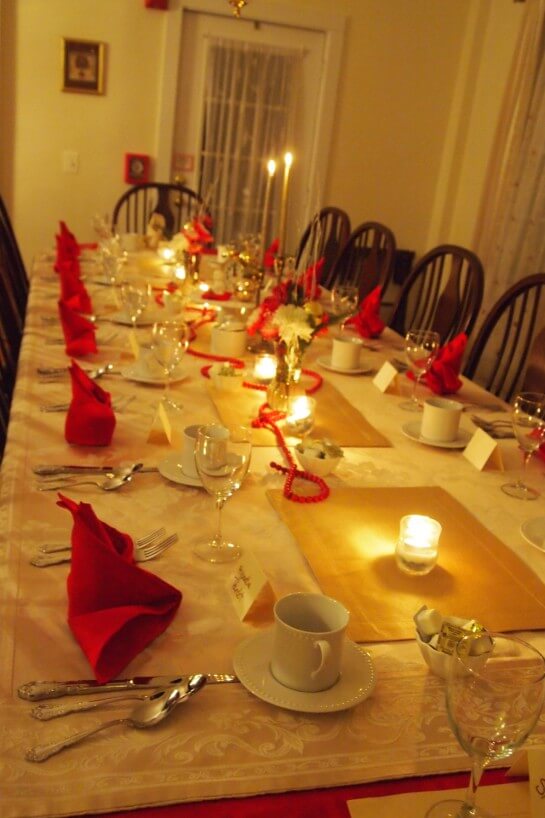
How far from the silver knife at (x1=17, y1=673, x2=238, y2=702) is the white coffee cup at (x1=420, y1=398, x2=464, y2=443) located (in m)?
0.92

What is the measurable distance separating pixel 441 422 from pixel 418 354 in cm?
28

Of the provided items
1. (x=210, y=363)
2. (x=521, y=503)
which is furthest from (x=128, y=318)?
(x=521, y=503)

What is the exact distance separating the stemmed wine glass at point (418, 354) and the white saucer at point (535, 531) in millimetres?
584

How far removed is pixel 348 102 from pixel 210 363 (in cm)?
310

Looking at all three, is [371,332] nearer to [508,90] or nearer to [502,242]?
[502,242]

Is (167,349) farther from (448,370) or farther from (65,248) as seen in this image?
(65,248)

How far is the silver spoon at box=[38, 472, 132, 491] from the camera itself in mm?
1285

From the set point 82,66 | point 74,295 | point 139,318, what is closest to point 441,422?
point 139,318

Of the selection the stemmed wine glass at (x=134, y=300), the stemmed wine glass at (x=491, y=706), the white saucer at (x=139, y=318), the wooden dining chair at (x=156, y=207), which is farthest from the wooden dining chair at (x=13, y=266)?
the stemmed wine glass at (x=491, y=706)

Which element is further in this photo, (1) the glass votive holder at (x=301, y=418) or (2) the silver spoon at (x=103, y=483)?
(1) the glass votive holder at (x=301, y=418)

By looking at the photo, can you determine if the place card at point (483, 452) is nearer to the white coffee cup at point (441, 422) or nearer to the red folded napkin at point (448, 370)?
the white coffee cup at point (441, 422)

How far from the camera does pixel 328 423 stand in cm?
175

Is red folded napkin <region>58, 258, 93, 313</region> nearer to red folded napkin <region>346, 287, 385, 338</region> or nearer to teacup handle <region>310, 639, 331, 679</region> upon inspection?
red folded napkin <region>346, 287, 385, 338</region>

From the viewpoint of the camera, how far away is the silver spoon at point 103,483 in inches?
50.6
